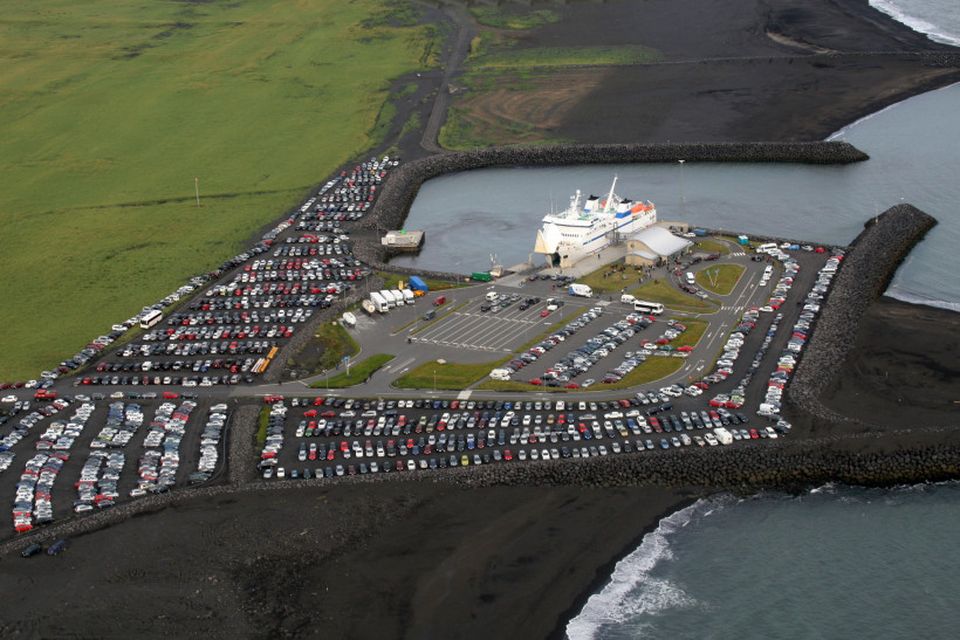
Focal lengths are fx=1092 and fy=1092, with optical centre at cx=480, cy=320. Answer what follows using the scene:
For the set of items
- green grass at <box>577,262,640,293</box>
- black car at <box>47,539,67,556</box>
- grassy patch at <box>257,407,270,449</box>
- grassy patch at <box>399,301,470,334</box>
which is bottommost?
black car at <box>47,539,67,556</box>

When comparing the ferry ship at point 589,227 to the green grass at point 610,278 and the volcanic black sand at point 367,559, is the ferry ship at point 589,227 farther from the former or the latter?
the volcanic black sand at point 367,559

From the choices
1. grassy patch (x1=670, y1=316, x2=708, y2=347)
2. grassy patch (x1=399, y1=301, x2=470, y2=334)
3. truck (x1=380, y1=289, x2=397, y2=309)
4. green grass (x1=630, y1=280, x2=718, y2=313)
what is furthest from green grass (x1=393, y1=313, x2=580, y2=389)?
green grass (x1=630, y1=280, x2=718, y2=313)

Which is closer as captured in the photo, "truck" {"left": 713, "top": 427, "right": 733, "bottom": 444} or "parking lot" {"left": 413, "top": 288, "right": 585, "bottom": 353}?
"truck" {"left": 713, "top": 427, "right": 733, "bottom": 444}

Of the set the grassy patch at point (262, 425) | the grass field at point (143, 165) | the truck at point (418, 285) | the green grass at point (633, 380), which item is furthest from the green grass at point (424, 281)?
the grassy patch at point (262, 425)

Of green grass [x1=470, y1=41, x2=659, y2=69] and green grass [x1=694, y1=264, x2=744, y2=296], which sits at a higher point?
green grass [x1=470, y1=41, x2=659, y2=69]

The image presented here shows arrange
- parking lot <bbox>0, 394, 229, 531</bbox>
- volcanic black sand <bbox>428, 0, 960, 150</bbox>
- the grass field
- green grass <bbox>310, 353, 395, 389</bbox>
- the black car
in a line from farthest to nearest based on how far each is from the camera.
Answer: volcanic black sand <bbox>428, 0, 960, 150</bbox>
the grass field
green grass <bbox>310, 353, 395, 389</bbox>
parking lot <bbox>0, 394, 229, 531</bbox>
the black car

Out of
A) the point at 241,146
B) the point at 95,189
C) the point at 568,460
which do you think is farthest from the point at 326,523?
the point at 241,146

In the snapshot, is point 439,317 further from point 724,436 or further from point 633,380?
point 724,436

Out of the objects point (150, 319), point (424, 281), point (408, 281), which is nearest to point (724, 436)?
point (424, 281)

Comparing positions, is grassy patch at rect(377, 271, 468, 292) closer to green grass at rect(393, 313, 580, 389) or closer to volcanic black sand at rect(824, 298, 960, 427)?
green grass at rect(393, 313, 580, 389)
